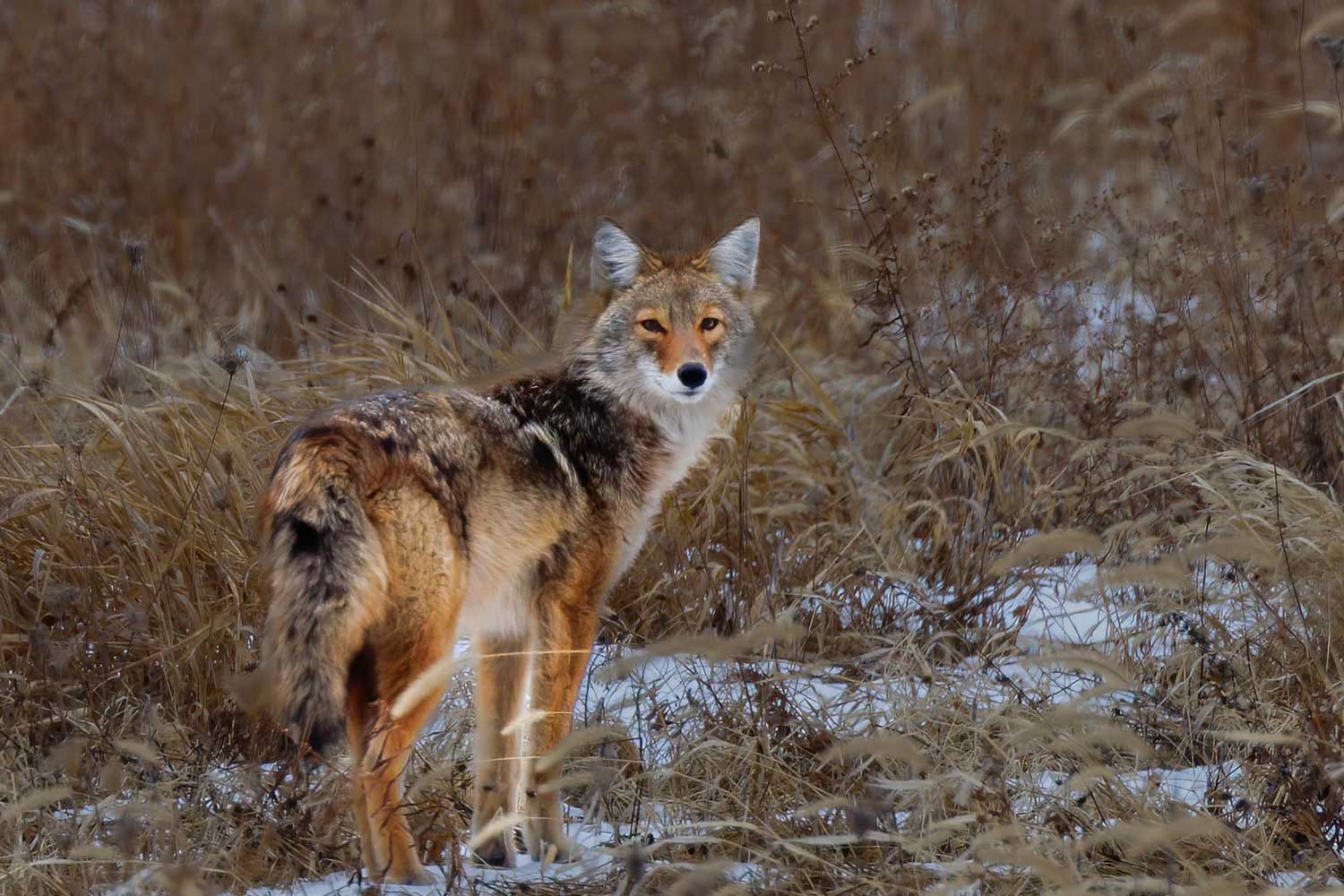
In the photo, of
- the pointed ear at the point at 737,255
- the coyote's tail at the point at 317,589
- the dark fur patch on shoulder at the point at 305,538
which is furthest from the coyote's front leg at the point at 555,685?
the pointed ear at the point at 737,255

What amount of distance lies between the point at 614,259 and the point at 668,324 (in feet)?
1.17

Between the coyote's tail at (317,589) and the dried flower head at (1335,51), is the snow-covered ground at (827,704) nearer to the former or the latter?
the coyote's tail at (317,589)

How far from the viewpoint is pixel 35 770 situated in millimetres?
3910

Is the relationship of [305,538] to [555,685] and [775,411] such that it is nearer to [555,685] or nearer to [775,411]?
[555,685]

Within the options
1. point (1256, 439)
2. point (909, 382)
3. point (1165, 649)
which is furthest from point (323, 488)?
point (1256, 439)

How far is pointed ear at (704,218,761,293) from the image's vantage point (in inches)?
201

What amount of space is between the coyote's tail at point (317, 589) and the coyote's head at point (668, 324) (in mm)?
1303

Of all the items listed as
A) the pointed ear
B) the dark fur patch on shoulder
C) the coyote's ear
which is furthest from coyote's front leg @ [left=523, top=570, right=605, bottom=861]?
the pointed ear

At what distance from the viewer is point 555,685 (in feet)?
13.3

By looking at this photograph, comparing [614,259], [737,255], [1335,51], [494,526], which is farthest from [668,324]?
[1335,51]

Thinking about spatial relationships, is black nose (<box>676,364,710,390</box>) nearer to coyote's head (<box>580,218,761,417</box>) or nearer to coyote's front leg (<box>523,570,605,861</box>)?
coyote's head (<box>580,218,761,417</box>)

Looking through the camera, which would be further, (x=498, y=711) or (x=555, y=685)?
(x=498, y=711)

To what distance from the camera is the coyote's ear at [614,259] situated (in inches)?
193

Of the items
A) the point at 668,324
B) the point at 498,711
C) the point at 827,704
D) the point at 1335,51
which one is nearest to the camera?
the point at 498,711
